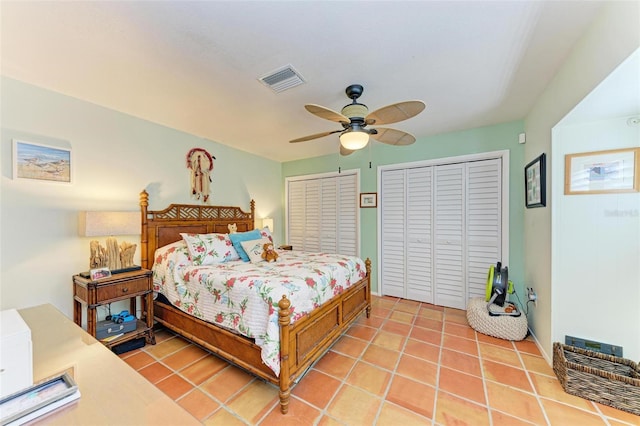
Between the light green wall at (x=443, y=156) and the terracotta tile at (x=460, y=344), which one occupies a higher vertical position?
the light green wall at (x=443, y=156)

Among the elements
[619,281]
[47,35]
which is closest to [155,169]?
[47,35]

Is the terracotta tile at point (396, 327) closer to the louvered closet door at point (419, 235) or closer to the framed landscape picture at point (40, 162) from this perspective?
the louvered closet door at point (419, 235)

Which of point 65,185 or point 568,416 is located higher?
point 65,185

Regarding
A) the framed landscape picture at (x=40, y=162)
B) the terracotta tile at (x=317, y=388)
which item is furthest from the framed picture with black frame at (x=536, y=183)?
the framed landscape picture at (x=40, y=162)

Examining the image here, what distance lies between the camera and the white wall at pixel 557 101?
131 centimetres

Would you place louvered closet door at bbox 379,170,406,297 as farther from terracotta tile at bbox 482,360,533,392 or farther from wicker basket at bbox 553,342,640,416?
wicker basket at bbox 553,342,640,416

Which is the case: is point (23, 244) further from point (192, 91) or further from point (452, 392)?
point (452, 392)

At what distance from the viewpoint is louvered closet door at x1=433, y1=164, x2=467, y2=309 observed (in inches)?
136

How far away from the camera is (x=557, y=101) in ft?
6.70

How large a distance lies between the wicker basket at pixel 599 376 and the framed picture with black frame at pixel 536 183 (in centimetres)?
124

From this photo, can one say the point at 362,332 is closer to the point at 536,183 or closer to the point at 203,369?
the point at 203,369

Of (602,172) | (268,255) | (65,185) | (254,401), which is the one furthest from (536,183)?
(65,185)

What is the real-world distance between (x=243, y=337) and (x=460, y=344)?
215cm

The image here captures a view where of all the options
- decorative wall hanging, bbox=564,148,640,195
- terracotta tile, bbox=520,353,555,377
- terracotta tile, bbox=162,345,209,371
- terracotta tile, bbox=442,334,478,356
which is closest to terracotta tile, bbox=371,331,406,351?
terracotta tile, bbox=442,334,478,356
